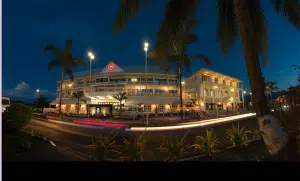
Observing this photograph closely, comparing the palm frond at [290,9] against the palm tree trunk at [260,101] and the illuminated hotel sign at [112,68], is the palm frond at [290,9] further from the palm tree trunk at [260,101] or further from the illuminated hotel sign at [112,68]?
the illuminated hotel sign at [112,68]

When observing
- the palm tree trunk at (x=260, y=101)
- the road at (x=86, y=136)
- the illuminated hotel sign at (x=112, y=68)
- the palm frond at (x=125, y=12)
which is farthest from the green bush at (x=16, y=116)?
the illuminated hotel sign at (x=112, y=68)

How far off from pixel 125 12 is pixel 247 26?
8.99 feet

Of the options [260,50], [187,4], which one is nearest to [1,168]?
[187,4]

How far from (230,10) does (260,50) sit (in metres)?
1.63

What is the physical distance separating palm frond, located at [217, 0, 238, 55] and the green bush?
28.0ft

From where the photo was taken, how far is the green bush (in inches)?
234

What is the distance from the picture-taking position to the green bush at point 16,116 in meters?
5.95

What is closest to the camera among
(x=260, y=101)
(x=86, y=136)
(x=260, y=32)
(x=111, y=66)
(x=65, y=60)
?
(x=260, y=101)

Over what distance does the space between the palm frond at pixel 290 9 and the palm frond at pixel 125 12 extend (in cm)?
384

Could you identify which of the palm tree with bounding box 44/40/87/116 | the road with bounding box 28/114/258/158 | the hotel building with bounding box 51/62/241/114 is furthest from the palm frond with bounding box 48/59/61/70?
the road with bounding box 28/114/258/158

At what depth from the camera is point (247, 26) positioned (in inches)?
120

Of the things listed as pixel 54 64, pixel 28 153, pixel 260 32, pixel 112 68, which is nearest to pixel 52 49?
pixel 54 64

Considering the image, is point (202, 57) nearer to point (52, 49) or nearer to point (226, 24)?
point (226, 24)

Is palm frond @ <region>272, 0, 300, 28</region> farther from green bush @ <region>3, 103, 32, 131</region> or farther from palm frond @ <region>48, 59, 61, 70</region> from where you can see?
palm frond @ <region>48, 59, 61, 70</region>
